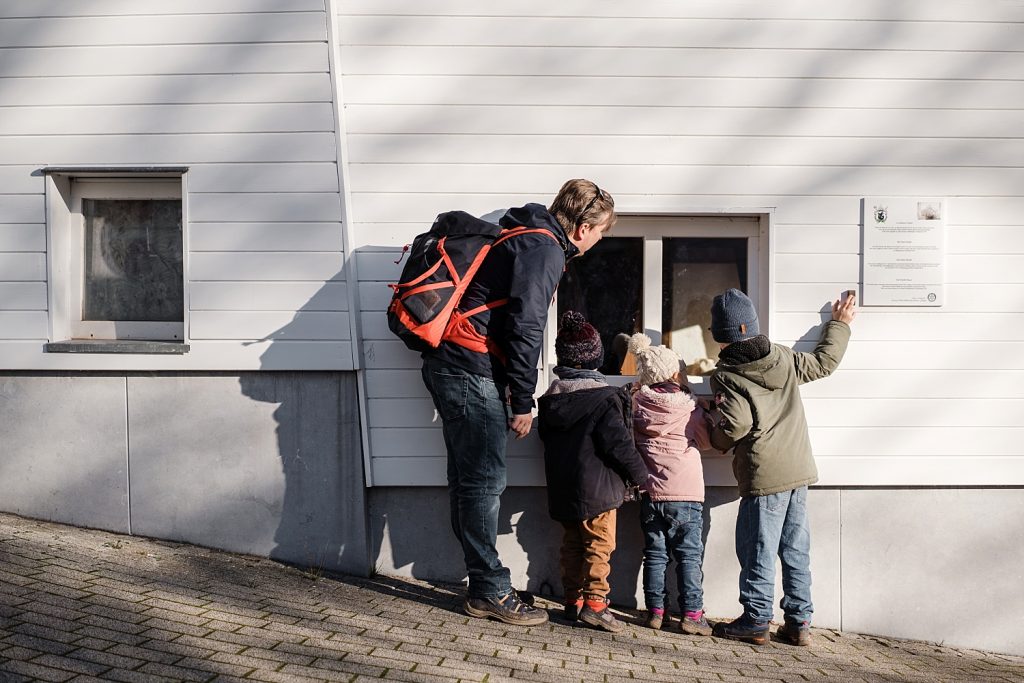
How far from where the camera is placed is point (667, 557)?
5.09 m

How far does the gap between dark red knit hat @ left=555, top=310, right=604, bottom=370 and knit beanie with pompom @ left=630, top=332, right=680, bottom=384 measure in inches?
9.9

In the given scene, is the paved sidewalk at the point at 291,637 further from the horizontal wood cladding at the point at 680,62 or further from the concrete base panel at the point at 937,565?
the horizontal wood cladding at the point at 680,62

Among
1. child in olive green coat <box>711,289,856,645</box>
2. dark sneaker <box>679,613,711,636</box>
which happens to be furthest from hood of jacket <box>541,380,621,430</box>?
dark sneaker <box>679,613,711,636</box>

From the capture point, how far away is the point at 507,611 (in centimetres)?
482

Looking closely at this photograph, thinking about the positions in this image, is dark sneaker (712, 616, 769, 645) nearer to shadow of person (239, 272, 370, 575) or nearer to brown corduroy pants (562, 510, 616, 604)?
brown corduroy pants (562, 510, 616, 604)

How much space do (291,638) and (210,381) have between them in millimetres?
1853

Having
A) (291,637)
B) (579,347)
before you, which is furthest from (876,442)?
(291,637)

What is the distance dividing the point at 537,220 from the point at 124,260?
2673mm

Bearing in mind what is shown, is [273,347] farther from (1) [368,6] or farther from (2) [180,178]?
(1) [368,6]

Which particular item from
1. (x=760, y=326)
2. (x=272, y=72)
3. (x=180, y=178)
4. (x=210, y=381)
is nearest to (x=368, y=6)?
(x=272, y=72)

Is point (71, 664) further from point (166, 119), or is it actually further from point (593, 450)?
point (166, 119)

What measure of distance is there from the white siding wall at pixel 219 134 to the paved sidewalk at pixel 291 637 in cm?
116

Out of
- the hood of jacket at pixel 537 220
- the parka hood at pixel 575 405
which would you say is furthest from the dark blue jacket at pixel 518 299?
the parka hood at pixel 575 405

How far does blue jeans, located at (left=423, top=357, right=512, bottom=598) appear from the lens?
15.4 ft
